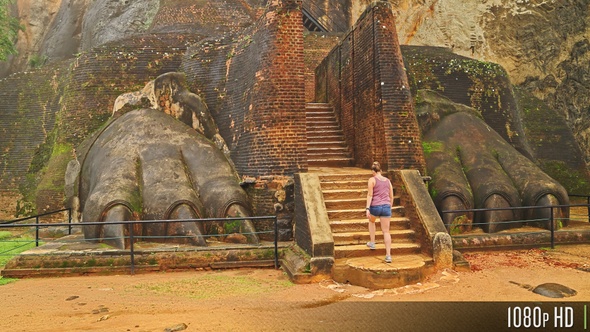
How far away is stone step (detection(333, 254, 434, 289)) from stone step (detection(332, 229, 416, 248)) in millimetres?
500

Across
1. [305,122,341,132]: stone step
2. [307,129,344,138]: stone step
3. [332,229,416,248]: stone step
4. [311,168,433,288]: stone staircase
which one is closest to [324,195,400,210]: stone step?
[311,168,433,288]: stone staircase

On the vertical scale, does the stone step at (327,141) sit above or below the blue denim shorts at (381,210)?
above

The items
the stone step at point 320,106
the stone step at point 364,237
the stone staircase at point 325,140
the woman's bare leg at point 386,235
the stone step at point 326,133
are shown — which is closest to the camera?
the woman's bare leg at point 386,235

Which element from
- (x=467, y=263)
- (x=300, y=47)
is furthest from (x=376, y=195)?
(x=300, y=47)

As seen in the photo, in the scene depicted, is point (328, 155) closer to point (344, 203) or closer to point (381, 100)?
point (381, 100)

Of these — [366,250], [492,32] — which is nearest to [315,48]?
[492,32]

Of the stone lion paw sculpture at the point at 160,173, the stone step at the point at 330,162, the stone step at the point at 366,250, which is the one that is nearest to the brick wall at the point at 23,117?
the stone lion paw sculpture at the point at 160,173

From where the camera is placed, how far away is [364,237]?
7.39 m

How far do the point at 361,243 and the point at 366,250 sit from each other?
0.28 m

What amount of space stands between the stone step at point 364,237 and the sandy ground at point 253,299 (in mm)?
940

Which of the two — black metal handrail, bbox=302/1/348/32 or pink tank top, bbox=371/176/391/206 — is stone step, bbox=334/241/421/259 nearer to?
pink tank top, bbox=371/176/391/206

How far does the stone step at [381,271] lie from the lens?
610 centimetres

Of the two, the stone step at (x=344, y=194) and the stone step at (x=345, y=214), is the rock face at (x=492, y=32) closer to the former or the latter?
the stone step at (x=344, y=194)

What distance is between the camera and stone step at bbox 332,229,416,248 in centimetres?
731
